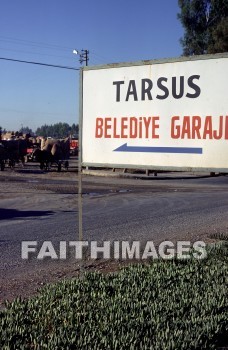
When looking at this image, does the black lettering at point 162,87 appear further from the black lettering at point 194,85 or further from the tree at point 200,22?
the tree at point 200,22

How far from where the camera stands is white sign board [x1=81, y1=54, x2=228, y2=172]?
5.87 m

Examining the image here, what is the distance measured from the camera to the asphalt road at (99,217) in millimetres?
11157

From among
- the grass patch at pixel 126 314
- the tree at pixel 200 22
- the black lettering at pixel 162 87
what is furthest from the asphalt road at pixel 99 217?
the tree at pixel 200 22

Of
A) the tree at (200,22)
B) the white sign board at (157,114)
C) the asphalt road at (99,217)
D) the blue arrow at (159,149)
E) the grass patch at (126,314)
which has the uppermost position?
the tree at (200,22)

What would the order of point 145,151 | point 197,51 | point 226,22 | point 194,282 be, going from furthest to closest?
point 197,51 → point 226,22 → point 194,282 → point 145,151

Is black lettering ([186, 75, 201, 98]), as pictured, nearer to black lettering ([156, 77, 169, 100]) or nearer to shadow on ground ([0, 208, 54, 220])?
black lettering ([156, 77, 169, 100])

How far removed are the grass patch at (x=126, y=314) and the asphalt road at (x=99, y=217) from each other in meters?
1.67

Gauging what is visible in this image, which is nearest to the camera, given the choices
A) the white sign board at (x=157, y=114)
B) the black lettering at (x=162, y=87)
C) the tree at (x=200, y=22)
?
the white sign board at (x=157, y=114)

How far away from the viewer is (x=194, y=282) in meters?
6.84

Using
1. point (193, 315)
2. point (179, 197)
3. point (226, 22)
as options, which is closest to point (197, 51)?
point (226, 22)

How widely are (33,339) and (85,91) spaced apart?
2.95m

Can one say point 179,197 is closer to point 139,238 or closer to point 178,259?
point 139,238

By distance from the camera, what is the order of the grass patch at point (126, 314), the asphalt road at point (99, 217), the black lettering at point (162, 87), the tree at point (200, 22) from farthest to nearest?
1. the tree at point (200, 22)
2. the asphalt road at point (99, 217)
3. the black lettering at point (162, 87)
4. the grass patch at point (126, 314)

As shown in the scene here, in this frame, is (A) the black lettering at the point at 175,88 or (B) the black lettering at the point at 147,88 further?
(B) the black lettering at the point at 147,88
